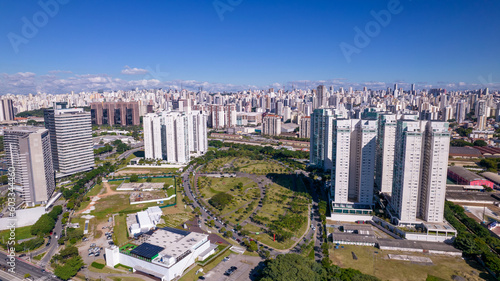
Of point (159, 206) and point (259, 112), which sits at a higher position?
point (259, 112)

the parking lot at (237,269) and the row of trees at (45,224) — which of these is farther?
the row of trees at (45,224)

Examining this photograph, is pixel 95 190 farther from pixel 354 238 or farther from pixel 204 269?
pixel 354 238

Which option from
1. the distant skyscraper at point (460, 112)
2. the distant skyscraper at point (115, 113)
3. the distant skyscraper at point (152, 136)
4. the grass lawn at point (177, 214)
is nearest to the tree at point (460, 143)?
the distant skyscraper at point (460, 112)

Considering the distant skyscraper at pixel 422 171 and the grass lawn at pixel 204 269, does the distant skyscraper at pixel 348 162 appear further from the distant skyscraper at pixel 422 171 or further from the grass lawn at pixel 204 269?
the grass lawn at pixel 204 269

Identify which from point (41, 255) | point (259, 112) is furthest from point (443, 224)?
point (259, 112)

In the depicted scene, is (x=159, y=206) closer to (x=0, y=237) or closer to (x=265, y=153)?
(x=0, y=237)

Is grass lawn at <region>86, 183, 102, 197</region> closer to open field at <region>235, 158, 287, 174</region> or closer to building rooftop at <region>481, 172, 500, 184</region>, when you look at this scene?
open field at <region>235, 158, 287, 174</region>

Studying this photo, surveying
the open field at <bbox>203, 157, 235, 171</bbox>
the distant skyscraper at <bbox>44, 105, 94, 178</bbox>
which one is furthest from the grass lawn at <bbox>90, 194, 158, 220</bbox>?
the open field at <bbox>203, 157, 235, 171</bbox>
